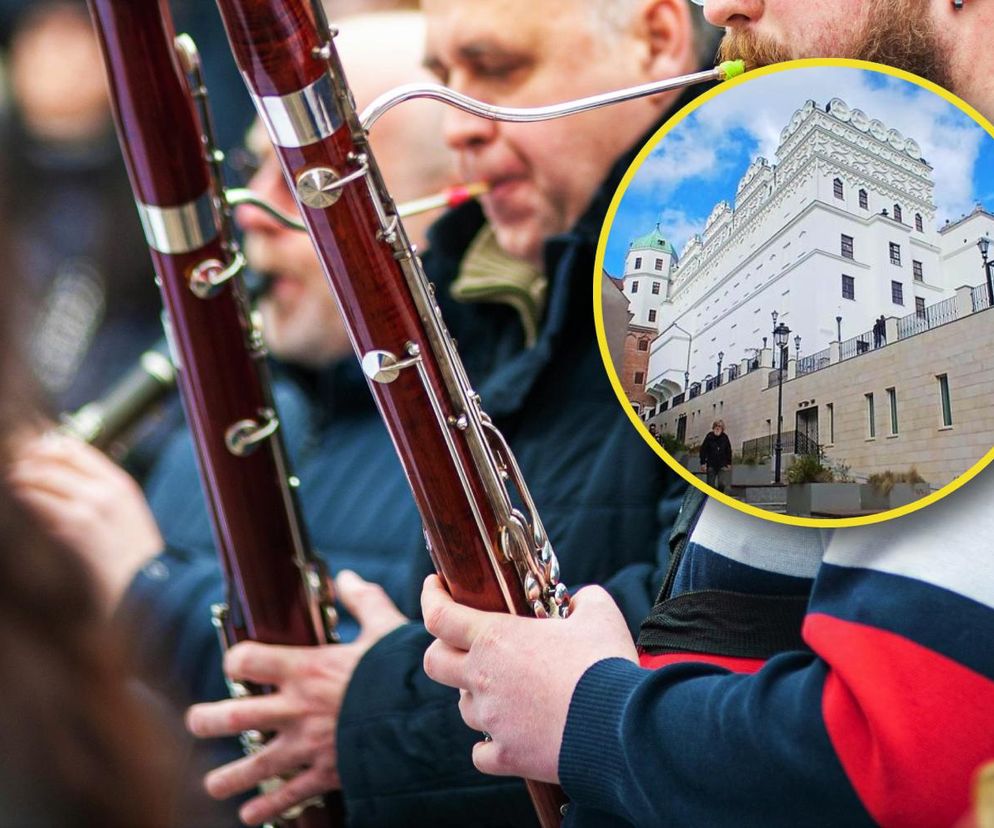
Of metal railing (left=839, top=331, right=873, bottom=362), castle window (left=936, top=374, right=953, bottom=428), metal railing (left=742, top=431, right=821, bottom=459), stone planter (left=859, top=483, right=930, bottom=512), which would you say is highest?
metal railing (left=839, top=331, right=873, bottom=362)

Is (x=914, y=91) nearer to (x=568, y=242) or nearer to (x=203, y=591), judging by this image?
(x=568, y=242)

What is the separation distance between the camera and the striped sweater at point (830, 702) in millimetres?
481

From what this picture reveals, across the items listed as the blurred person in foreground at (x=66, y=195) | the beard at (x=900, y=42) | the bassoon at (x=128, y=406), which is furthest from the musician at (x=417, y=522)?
the blurred person in foreground at (x=66, y=195)

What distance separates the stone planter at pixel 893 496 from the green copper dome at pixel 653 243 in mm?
141

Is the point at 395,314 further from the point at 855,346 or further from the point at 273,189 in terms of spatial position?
the point at 273,189

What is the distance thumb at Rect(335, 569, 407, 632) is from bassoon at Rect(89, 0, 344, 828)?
0.03 m

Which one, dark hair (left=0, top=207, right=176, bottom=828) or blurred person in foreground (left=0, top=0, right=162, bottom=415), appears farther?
blurred person in foreground (left=0, top=0, right=162, bottom=415)

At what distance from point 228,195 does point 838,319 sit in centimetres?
47

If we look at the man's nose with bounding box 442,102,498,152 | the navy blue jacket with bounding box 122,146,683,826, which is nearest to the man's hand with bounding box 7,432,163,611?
the navy blue jacket with bounding box 122,146,683,826

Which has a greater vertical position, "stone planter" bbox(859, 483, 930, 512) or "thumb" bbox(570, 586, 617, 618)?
"stone planter" bbox(859, 483, 930, 512)

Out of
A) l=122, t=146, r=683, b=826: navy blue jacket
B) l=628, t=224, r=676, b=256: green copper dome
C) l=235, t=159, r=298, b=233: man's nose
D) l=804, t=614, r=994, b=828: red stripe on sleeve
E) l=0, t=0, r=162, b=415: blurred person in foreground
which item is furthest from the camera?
l=0, t=0, r=162, b=415: blurred person in foreground

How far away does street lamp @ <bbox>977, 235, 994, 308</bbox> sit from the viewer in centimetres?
53

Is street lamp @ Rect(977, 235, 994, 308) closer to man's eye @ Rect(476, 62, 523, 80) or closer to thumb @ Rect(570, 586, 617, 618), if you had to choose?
thumb @ Rect(570, 586, 617, 618)

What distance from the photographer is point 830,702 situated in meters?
0.50
